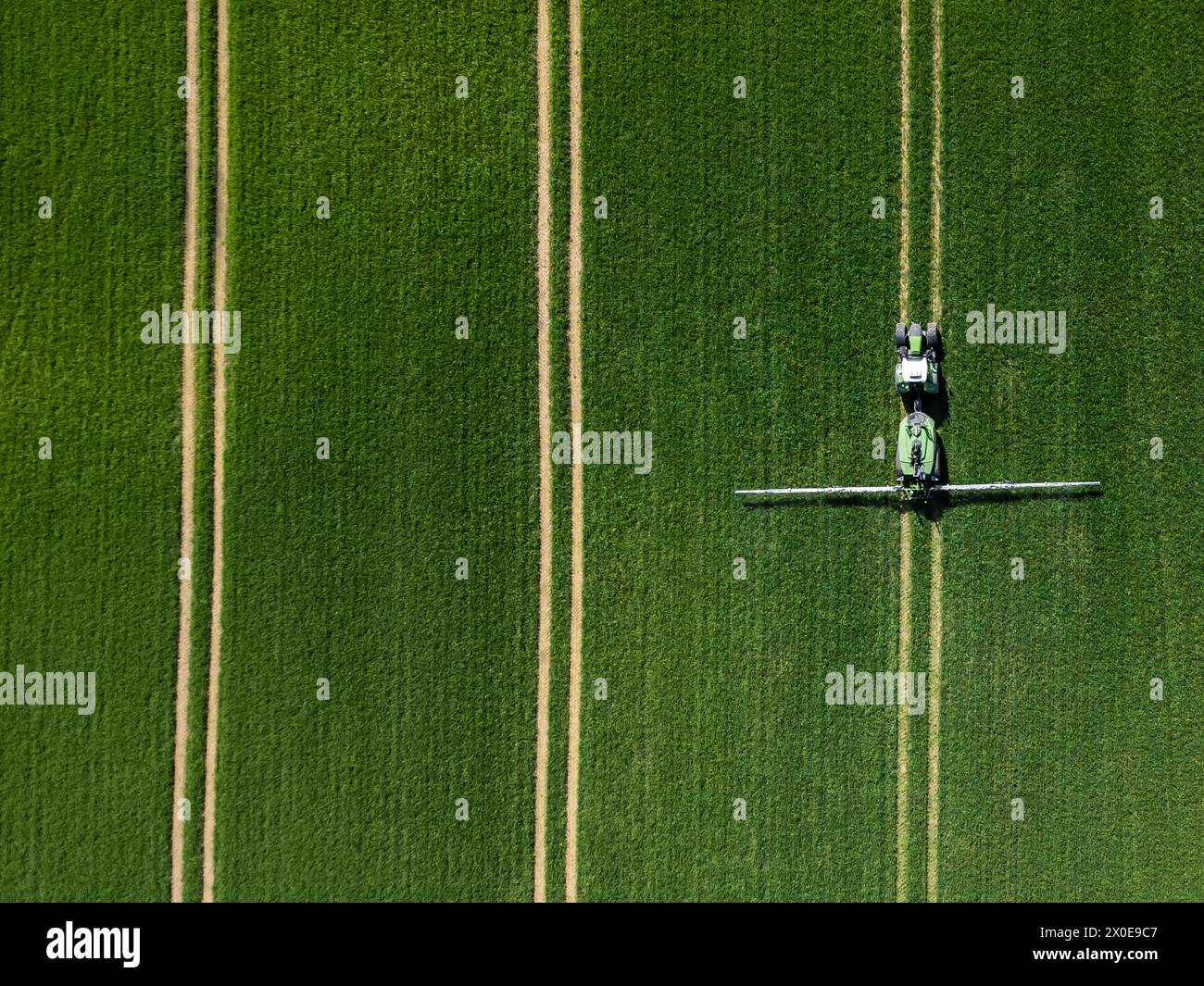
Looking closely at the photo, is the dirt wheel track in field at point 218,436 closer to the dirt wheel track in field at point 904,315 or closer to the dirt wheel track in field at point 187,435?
the dirt wheel track in field at point 187,435

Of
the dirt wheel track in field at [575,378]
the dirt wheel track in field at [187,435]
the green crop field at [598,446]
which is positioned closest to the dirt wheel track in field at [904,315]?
the green crop field at [598,446]

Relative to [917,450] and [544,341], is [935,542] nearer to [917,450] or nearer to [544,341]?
[917,450]

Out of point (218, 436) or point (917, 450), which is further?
point (218, 436)

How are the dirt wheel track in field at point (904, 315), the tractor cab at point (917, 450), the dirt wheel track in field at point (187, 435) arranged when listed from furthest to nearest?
the dirt wheel track in field at point (187, 435), the dirt wheel track in field at point (904, 315), the tractor cab at point (917, 450)

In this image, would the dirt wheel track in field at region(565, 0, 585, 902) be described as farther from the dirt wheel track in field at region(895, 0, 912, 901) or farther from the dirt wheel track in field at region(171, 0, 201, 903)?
the dirt wheel track in field at region(171, 0, 201, 903)

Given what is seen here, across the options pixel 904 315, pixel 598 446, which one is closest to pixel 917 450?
pixel 904 315

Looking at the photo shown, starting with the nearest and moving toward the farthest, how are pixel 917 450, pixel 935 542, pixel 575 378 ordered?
pixel 917 450, pixel 935 542, pixel 575 378

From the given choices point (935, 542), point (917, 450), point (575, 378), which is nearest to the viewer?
point (917, 450)
